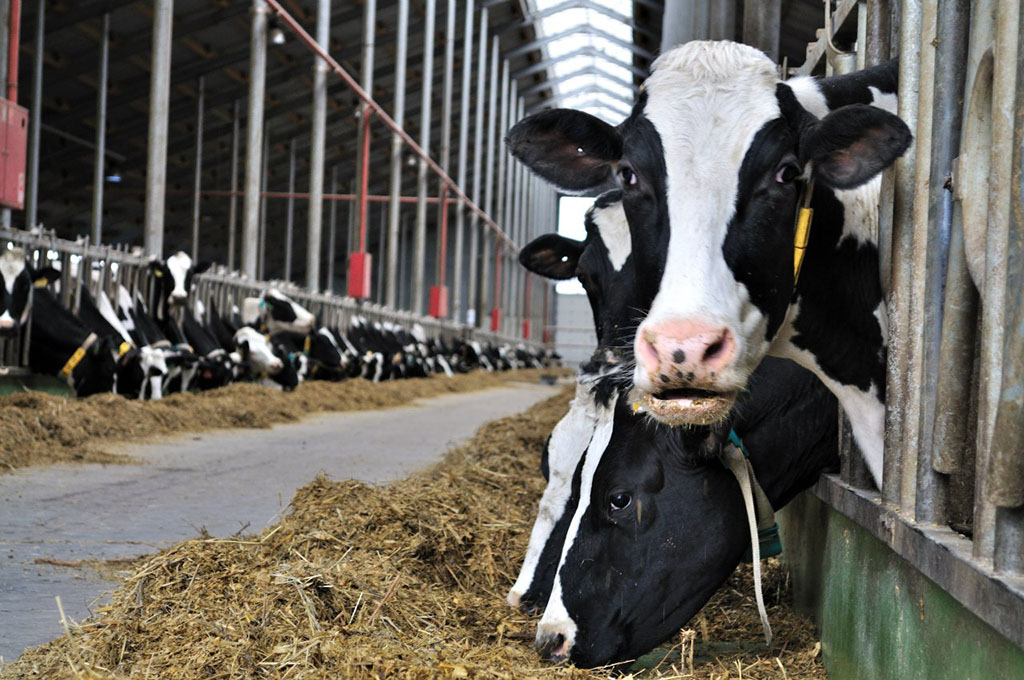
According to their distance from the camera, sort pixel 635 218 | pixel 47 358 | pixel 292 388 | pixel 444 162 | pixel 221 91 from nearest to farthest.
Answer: pixel 635 218
pixel 47 358
pixel 292 388
pixel 221 91
pixel 444 162

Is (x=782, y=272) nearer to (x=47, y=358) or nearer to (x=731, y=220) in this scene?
(x=731, y=220)

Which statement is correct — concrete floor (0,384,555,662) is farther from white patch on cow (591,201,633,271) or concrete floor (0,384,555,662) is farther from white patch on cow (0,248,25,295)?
white patch on cow (0,248,25,295)

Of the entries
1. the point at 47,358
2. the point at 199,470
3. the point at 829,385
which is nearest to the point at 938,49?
the point at 829,385

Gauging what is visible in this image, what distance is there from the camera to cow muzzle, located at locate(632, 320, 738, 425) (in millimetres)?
2316

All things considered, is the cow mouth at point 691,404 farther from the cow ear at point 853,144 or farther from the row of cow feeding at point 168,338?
the row of cow feeding at point 168,338

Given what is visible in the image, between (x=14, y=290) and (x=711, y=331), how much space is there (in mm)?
8823

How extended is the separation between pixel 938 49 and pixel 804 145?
390 mm

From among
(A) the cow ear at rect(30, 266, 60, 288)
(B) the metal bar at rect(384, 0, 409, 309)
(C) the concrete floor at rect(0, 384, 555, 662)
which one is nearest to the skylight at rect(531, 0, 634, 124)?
(B) the metal bar at rect(384, 0, 409, 309)

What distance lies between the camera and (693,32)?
26.0ft

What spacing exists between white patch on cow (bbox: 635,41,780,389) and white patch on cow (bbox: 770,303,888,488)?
13.6 inches

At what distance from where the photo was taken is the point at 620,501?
321 cm

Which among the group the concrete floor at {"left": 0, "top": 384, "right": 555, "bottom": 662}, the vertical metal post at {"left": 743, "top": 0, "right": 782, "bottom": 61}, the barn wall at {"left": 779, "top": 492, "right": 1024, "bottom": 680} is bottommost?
the concrete floor at {"left": 0, "top": 384, "right": 555, "bottom": 662}

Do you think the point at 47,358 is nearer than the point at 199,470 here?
No

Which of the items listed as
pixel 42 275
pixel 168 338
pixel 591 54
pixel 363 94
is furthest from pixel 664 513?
pixel 591 54
